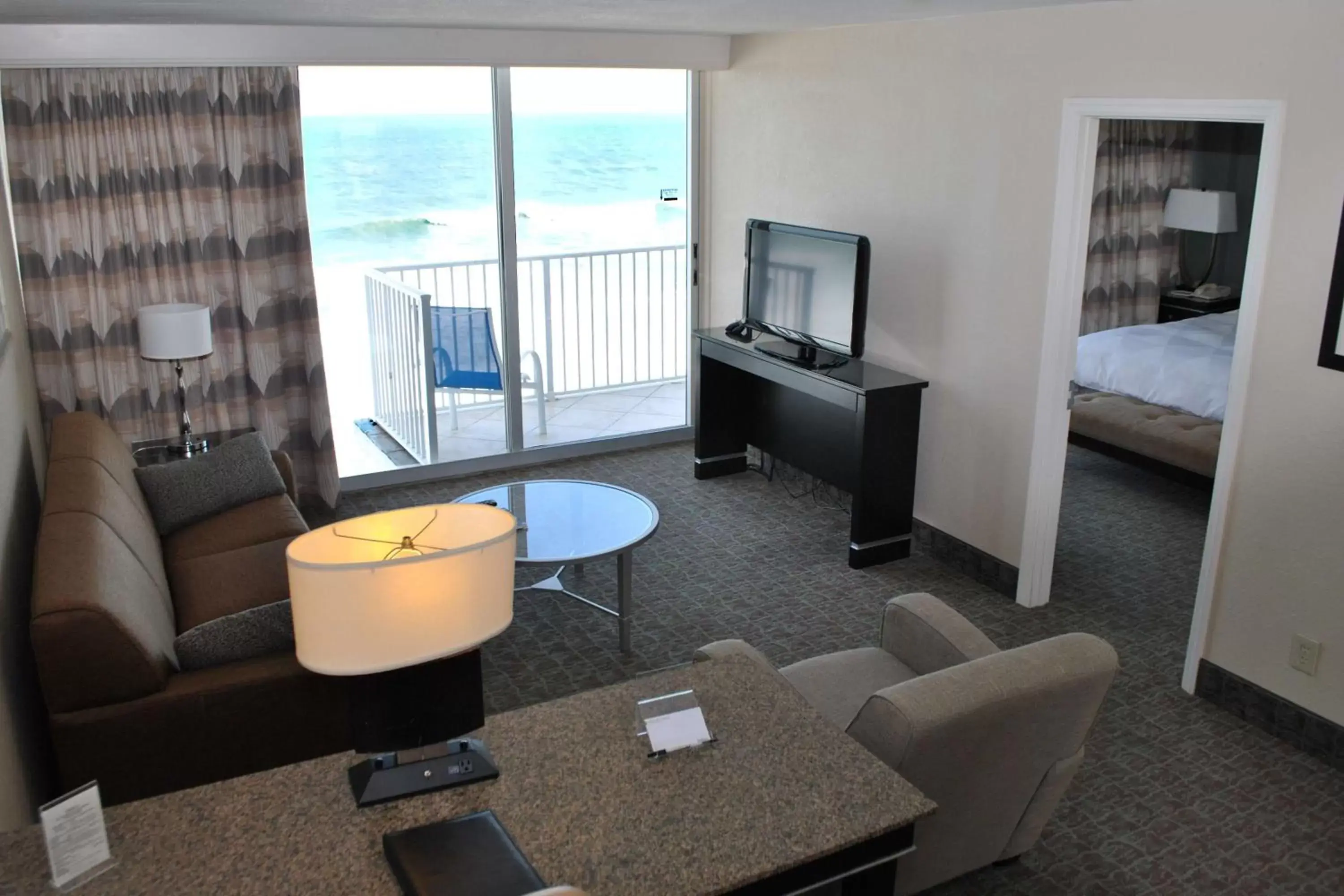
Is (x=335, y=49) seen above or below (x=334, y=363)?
above

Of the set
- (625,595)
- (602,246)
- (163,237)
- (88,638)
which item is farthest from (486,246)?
(88,638)

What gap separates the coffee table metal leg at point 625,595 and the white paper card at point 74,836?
236cm

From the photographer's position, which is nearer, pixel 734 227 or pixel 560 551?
pixel 560 551

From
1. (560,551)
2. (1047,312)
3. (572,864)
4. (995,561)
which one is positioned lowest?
(995,561)

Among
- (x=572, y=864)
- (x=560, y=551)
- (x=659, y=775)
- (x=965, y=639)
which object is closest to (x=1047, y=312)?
(x=965, y=639)

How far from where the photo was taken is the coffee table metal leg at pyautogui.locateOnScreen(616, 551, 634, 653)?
13.3ft

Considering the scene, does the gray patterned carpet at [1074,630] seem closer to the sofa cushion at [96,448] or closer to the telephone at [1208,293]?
the sofa cushion at [96,448]

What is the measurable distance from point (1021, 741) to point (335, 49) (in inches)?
166

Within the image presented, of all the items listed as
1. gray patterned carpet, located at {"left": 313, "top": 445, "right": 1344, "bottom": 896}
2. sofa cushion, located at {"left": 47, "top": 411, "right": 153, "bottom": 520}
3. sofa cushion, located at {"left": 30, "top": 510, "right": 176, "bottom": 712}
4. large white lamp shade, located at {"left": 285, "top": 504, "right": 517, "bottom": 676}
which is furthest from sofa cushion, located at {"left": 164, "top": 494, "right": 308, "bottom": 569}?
large white lamp shade, located at {"left": 285, "top": 504, "right": 517, "bottom": 676}

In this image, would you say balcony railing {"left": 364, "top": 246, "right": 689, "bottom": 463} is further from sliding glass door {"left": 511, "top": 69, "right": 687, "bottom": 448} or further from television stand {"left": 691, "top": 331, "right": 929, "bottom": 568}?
television stand {"left": 691, "top": 331, "right": 929, "bottom": 568}

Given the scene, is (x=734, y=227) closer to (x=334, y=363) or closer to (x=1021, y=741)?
(x=334, y=363)

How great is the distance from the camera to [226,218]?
201 inches

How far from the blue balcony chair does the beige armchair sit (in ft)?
11.4

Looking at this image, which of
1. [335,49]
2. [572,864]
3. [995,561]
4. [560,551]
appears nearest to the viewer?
[572,864]
